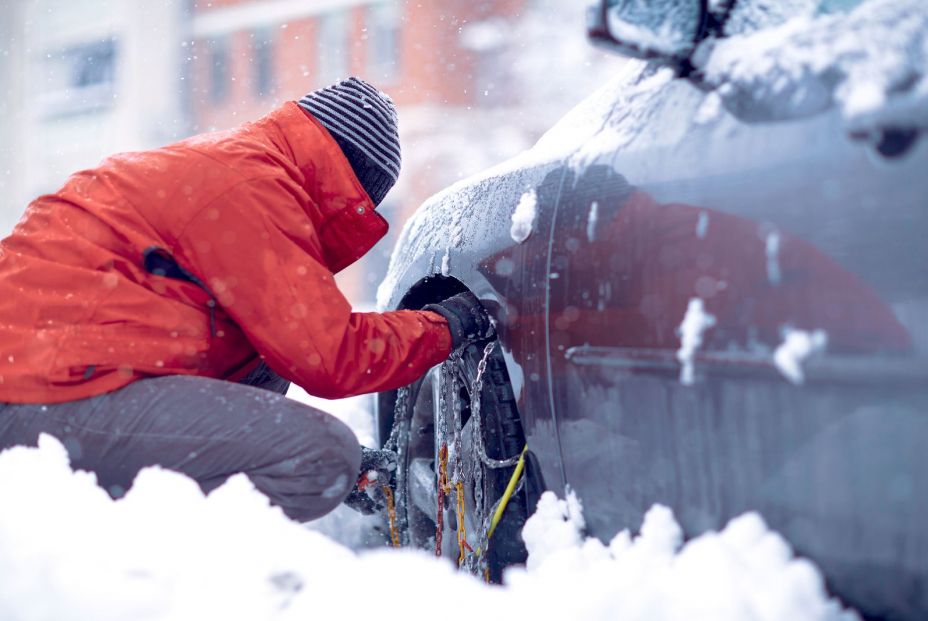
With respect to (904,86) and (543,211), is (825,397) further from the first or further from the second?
(543,211)

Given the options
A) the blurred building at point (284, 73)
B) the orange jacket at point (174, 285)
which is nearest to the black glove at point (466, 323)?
the orange jacket at point (174, 285)

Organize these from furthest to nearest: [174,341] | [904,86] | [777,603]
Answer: [174,341] → [777,603] → [904,86]

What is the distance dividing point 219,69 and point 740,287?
17733 mm

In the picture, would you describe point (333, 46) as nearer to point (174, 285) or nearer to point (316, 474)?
point (174, 285)

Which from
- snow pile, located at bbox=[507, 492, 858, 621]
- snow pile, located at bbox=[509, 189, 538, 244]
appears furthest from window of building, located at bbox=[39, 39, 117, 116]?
snow pile, located at bbox=[507, 492, 858, 621]

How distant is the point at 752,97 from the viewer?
1.28 meters

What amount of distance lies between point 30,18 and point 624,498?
76.4 feet

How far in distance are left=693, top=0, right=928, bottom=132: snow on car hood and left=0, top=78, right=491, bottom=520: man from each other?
975mm

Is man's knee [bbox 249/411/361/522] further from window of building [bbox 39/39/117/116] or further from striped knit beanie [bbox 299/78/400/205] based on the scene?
window of building [bbox 39/39/117/116]

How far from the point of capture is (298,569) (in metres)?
1.48

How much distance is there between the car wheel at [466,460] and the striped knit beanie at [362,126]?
531 millimetres

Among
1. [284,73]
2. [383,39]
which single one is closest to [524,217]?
[383,39]

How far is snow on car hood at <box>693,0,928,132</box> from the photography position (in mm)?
1084

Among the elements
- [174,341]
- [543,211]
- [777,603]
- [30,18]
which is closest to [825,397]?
[777,603]
